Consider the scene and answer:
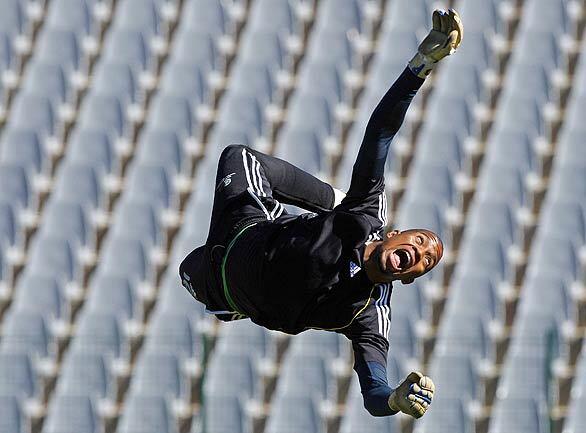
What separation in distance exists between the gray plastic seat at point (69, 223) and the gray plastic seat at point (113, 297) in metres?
0.56

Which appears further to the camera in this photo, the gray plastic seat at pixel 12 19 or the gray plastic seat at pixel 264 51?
the gray plastic seat at pixel 12 19

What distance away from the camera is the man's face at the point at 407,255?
5.23m

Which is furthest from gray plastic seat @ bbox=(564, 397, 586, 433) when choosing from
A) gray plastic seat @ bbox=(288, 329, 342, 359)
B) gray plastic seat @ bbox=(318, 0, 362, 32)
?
gray plastic seat @ bbox=(318, 0, 362, 32)

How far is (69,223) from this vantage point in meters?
11.8

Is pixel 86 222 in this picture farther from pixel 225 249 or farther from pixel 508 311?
pixel 225 249

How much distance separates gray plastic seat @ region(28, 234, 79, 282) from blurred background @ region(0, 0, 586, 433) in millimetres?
12

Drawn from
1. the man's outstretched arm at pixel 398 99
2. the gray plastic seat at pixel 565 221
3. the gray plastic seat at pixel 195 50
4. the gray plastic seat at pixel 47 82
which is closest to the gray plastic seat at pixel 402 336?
the gray plastic seat at pixel 565 221

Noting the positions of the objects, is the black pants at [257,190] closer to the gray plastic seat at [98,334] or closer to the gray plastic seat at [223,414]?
the gray plastic seat at [223,414]

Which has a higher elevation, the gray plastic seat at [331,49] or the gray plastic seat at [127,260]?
the gray plastic seat at [331,49]

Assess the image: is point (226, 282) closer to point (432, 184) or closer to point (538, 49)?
point (432, 184)

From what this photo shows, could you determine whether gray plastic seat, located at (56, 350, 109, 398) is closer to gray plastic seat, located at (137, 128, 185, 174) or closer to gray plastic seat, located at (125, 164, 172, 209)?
gray plastic seat, located at (125, 164, 172, 209)

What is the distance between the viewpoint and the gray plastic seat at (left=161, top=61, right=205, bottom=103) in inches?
502

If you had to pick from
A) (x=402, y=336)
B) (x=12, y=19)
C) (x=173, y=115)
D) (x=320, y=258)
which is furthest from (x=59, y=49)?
(x=320, y=258)

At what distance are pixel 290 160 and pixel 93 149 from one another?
151cm
